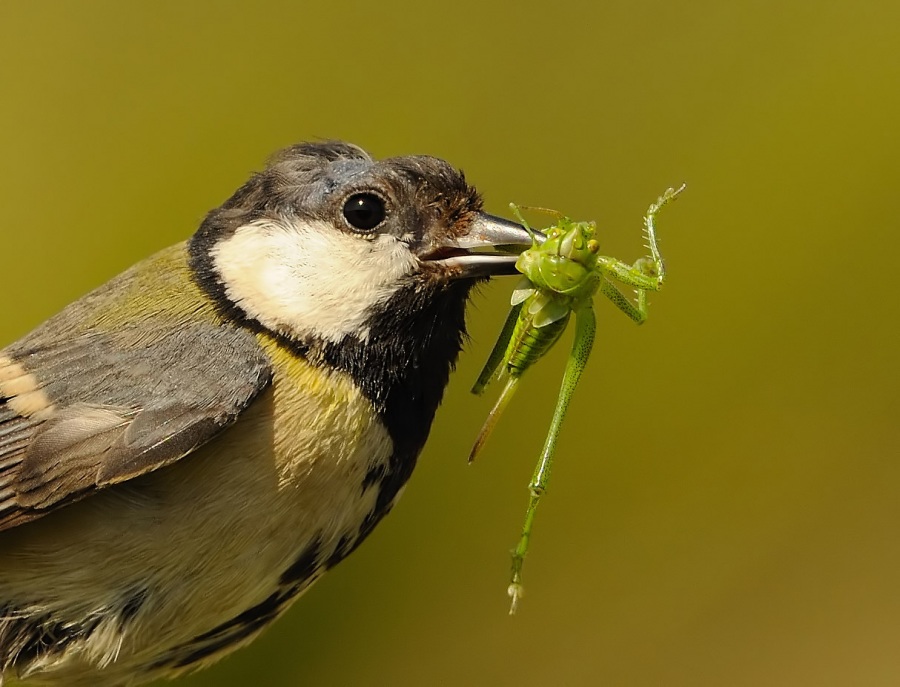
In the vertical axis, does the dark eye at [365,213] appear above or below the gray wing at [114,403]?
above

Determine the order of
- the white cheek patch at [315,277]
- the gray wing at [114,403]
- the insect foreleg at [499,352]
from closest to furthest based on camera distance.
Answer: the gray wing at [114,403], the white cheek patch at [315,277], the insect foreleg at [499,352]

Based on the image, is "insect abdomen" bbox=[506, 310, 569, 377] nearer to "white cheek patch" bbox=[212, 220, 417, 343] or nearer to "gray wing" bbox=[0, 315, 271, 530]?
"white cheek patch" bbox=[212, 220, 417, 343]

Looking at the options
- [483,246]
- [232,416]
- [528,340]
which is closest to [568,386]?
[528,340]

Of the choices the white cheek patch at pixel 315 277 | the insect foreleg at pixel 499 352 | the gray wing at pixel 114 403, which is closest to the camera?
the gray wing at pixel 114 403

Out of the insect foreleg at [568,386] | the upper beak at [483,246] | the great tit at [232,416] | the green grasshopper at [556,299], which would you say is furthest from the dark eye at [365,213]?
the insect foreleg at [568,386]

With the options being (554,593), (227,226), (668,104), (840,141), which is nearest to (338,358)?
(227,226)

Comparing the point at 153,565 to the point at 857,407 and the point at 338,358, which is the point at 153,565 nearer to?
the point at 338,358

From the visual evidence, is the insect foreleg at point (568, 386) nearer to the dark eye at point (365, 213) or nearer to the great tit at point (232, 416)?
the great tit at point (232, 416)
